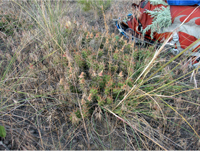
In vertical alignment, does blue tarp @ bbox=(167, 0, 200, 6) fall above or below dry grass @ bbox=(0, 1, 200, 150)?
above

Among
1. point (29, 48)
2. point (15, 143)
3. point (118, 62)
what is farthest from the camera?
point (29, 48)

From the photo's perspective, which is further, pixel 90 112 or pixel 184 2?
pixel 184 2

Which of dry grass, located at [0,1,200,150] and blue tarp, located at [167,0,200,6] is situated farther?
blue tarp, located at [167,0,200,6]

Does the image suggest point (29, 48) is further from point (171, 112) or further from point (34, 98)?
point (171, 112)

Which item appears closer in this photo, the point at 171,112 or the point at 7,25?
the point at 171,112

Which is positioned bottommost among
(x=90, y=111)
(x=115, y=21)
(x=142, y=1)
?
(x=90, y=111)

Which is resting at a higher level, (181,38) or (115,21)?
(115,21)

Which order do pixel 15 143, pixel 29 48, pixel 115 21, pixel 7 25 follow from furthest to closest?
1. pixel 115 21
2. pixel 7 25
3. pixel 29 48
4. pixel 15 143

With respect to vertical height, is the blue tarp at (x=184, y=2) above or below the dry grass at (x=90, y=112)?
above

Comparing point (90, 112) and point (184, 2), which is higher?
point (184, 2)

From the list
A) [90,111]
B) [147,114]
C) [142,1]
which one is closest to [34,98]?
[90,111]

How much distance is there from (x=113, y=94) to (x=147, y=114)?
37cm

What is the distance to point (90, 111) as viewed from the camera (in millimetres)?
1301

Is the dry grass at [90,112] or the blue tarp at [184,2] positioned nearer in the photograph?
the dry grass at [90,112]
